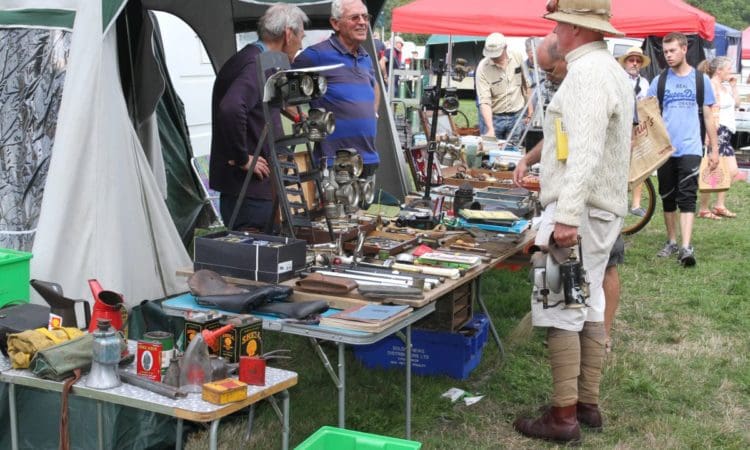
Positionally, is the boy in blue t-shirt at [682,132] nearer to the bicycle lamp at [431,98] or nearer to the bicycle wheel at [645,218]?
the bicycle wheel at [645,218]

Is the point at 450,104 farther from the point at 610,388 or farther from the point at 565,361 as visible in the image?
the point at 565,361

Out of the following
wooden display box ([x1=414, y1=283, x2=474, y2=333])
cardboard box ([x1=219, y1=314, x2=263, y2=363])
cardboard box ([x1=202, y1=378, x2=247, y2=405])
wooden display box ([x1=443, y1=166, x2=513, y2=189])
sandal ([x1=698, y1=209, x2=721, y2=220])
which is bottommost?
sandal ([x1=698, y1=209, x2=721, y2=220])

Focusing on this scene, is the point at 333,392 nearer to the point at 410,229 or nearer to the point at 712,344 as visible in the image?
the point at 410,229

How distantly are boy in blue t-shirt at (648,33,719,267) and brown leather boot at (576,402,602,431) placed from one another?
357 cm

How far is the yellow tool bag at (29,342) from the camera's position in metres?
2.75

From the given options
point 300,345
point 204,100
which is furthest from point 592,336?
point 204,100

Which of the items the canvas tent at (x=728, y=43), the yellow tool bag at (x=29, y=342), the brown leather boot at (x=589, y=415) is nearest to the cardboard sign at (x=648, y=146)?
the brown leather boot at (x=589, y=415)

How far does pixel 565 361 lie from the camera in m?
3.78

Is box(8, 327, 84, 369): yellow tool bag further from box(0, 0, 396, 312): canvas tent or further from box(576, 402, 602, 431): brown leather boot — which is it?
box(576, 402, 602, 431): brown leather boot

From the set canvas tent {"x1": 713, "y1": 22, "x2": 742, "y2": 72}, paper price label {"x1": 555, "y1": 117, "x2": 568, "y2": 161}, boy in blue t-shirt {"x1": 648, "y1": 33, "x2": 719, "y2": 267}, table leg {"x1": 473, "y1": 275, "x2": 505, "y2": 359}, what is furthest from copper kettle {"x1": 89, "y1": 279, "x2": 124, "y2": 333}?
canvas tent {"x1": 713, "y1": 22, "x2": 742, "y2": 72}

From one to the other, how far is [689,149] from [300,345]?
3758mm

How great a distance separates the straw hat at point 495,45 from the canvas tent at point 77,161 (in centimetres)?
535

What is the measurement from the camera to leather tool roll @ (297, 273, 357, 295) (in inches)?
132

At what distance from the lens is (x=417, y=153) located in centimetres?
677
